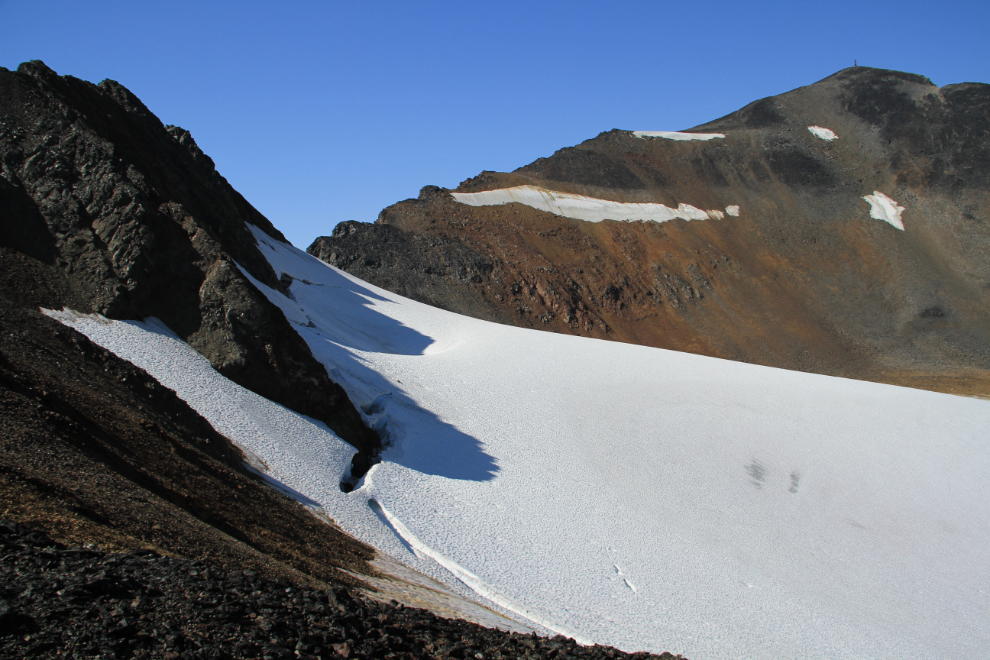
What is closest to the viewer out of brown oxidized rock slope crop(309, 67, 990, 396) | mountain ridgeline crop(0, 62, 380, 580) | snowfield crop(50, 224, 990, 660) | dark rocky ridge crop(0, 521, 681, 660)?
dark rocky ridge crop(0, 521, 681, 660)

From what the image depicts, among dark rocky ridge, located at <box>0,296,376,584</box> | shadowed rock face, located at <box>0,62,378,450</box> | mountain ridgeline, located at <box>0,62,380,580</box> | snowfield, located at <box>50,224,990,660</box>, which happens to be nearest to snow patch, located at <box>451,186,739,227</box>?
snowfield, located at <box>50,224,990,660</box>

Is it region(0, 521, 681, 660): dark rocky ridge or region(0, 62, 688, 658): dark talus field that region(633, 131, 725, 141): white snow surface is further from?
region(0, 521, 681, 660): dark rocky ridge

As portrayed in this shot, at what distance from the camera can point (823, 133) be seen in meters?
63.2

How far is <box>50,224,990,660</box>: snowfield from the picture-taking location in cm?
880

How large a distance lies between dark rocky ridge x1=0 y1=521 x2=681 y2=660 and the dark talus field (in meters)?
0.01

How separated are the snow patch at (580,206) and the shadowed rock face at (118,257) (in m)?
38.5

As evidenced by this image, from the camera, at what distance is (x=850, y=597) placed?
10.2 metres

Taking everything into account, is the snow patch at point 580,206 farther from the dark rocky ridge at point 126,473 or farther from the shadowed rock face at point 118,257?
the dark rocky ridge at point 126,473

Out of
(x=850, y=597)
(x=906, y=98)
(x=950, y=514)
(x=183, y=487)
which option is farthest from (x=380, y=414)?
(x=906, y=98)

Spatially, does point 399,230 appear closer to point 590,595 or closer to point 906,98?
point 590,595

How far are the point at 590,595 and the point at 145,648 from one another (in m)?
6.24

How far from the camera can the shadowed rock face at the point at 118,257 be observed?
10891mm

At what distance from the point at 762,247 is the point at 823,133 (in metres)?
19.7

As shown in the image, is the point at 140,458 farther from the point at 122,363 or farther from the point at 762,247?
the point at 762,247
